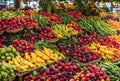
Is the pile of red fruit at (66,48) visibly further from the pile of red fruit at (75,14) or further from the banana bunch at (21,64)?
the pile of red fruit at (75,14)

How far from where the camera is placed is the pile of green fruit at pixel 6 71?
4.88 m

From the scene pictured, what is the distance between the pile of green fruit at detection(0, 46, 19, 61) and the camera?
537cm

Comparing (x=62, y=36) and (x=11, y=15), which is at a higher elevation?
(x=11, y=15)

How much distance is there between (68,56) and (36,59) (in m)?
0.87

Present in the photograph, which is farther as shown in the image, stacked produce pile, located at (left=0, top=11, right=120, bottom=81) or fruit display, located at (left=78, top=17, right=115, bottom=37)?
fruit display, located at (left=78, top=17, right=115, bottom=37)

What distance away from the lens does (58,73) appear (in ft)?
15.9

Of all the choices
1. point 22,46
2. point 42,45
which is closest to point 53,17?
point 42,45

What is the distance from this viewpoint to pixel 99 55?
21.3 ft

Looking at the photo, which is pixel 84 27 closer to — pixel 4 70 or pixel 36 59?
pixel 36 59

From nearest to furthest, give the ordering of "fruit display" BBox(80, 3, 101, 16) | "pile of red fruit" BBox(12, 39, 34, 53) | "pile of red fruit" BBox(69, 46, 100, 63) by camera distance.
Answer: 1. "pile of red fruit" BBox(12, 39, 34, 53)
2. "pile of red fruit" BBox(69, 46, 100, 63)
3. "fruit display" BBox(80, 3, 101, 16)

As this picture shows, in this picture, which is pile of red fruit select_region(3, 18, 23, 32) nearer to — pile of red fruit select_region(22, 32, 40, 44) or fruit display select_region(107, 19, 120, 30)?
pile of red fruit select_region(22, 32, 40, 44)

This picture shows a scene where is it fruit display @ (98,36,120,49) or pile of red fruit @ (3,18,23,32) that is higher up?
pile of red fruit @ (3,18,23,32)

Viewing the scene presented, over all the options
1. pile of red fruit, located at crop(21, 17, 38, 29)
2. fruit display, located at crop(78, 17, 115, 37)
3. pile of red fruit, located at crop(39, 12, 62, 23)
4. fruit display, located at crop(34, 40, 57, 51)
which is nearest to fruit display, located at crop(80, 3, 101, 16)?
fruit display, located at crop(78, 17, 115, 37)

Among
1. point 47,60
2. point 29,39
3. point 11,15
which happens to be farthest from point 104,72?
point 11,15
